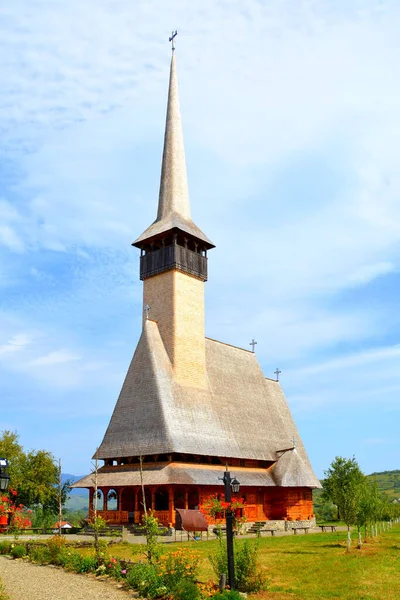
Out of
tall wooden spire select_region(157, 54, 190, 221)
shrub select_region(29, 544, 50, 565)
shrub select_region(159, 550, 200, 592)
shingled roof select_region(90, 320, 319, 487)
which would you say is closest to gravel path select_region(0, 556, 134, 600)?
shrub select_region(29, 544, 50, 565)

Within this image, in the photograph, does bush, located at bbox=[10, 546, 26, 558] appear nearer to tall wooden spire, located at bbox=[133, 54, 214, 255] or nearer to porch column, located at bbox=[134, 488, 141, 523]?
porch column, located at bbox=[134, 488, 141, 523]

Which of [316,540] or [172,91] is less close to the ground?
[172,91]

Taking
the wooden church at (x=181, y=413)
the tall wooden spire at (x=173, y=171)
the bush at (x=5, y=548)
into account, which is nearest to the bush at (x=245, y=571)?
the bush at (x=5, y=548)

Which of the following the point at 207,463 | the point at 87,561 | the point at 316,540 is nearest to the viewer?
the point at 87,561

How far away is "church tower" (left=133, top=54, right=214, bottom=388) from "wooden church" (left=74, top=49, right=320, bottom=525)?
0.08 meters

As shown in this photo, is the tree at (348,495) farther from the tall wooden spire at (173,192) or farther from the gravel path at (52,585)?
the tall wooden spire at (173,192)

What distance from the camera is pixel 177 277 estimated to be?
42062 millimetres

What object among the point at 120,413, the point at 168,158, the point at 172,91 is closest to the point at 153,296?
the point at 120,413

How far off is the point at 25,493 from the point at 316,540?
27.3m

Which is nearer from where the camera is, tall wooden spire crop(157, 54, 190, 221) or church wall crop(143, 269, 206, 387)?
church wall crop(143, 269, 206, 387)

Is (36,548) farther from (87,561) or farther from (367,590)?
(367,590)

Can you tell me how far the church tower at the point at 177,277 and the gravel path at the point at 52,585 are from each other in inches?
869

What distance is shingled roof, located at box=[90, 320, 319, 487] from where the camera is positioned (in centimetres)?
3638

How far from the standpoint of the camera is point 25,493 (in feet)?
156
